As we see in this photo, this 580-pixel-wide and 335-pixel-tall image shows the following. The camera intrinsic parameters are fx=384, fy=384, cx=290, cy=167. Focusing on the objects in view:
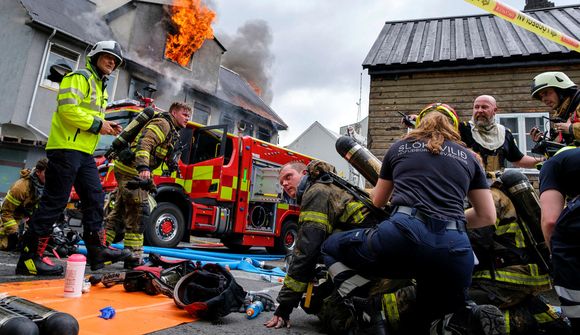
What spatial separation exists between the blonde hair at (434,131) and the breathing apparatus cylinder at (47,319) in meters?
1.83

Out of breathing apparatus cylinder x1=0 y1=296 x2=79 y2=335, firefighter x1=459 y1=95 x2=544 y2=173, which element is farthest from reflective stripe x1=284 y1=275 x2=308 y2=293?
firefighter x1=459 y1=95 x2=544 y2=173

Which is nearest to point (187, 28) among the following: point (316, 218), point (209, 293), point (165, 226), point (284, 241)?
point (284, 241)

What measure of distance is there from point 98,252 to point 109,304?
3.98 feet

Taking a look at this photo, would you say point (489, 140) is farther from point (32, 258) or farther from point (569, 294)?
point (32, 258)

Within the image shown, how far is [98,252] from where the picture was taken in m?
3.66

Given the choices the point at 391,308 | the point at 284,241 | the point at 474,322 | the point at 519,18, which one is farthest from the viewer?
the point at 284,241

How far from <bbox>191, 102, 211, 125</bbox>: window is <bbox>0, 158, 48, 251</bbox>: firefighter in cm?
1287

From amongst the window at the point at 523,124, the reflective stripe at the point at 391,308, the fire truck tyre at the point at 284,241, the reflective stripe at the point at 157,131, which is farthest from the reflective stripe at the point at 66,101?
the window at the point at 523,124

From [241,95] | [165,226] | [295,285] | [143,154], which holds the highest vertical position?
[241,95]

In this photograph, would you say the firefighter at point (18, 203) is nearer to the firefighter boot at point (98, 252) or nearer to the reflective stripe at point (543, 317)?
the firefighter boot at point (98, 252)

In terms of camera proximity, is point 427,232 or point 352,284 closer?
point 427,232

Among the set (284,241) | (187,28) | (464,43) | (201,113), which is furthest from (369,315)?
(187,28)

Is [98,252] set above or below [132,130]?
below

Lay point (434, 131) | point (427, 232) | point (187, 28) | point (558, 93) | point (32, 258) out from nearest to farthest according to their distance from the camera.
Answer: point (427, 232)
point (434, 131)
point (558, 93)
point (32, 258)
point (187, 28)
